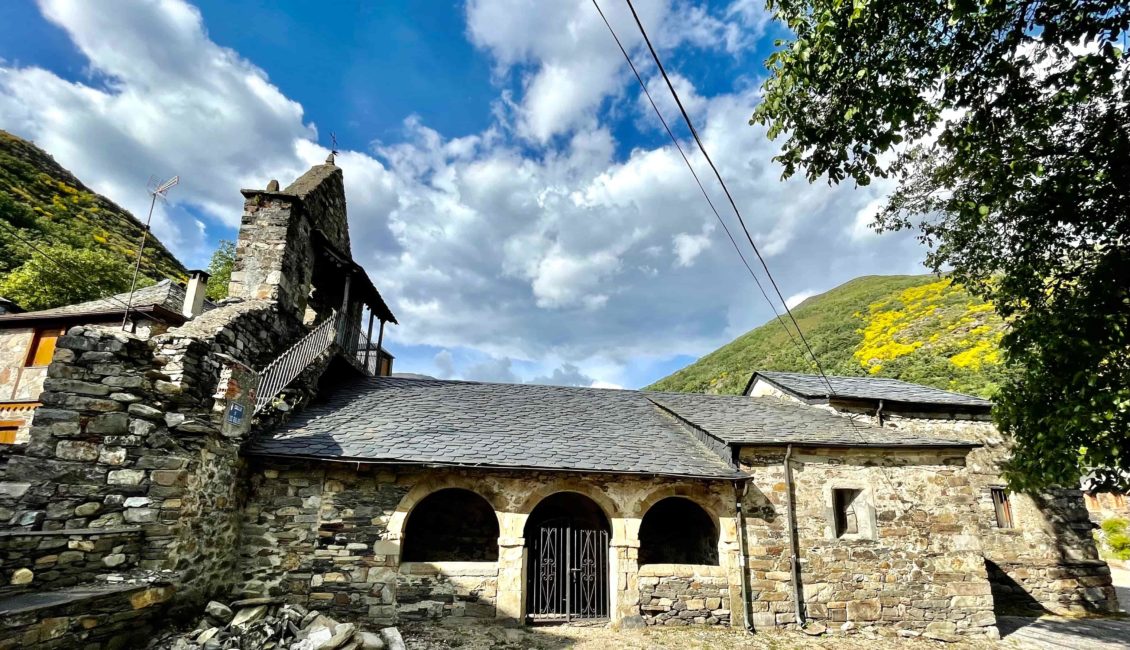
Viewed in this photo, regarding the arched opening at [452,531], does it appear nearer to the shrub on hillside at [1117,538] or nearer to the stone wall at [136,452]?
the stone wall at [136,452]

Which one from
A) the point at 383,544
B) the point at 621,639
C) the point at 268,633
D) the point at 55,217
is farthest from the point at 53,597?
the point at 55,217

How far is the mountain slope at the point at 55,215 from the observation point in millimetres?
27195

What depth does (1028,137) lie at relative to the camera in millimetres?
6125

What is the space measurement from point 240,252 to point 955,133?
41.7 ft

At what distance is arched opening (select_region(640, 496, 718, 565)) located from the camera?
10.2 metres

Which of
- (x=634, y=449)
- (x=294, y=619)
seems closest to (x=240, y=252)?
(x=294, y=619)

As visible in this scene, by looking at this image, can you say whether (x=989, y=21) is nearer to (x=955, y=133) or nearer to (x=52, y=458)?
(x=955, y=133)

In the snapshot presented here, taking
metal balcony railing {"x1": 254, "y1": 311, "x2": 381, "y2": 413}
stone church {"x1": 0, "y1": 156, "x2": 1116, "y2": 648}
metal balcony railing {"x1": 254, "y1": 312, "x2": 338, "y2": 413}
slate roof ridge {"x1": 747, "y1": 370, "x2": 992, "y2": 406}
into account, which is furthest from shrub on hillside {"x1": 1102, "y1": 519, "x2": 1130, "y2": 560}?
metal balcony railing {"x1": 254, "y1": 312, "x2": 338, "y2": 413}

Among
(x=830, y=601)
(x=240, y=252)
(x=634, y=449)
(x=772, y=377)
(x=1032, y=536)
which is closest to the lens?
(x=830, y=601)

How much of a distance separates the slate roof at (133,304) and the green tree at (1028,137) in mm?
14254

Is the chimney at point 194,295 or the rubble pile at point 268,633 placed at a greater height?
the chimney at point 194,295

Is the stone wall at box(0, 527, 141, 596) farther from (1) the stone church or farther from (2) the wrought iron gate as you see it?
(2) the wrought iron gate

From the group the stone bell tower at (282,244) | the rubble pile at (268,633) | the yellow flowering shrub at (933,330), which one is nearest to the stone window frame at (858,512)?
the rubble pile at (268,633)

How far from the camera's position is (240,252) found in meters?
10.7
